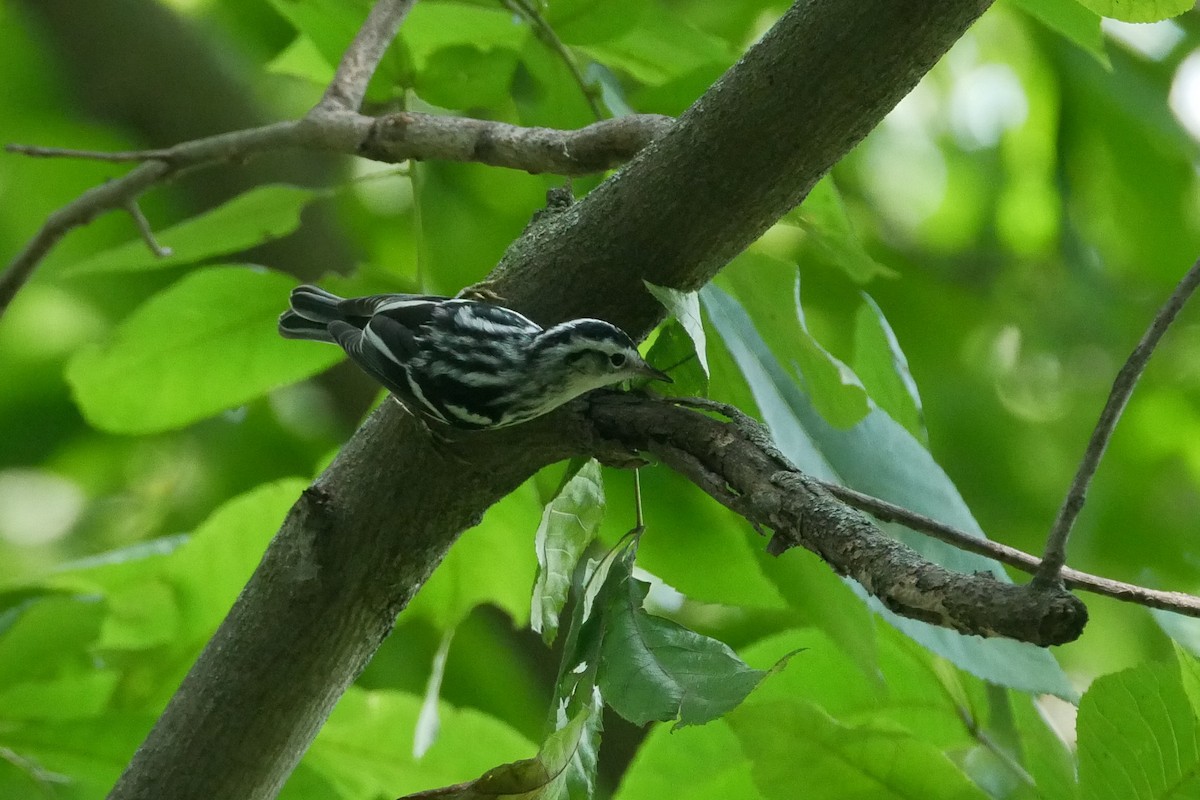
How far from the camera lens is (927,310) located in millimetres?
3285

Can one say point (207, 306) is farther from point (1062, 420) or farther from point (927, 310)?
point (1062, 420)

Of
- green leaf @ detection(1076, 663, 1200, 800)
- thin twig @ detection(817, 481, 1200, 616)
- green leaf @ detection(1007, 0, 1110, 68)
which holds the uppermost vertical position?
green leaf @ detection(1007, 0, 1110, 68)

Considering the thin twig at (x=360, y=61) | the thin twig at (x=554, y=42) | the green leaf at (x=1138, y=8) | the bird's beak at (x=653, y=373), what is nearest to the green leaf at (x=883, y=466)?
the bird's beak at (x=653, y=373)

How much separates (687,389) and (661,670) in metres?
0.39

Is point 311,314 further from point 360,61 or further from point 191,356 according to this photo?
point 360,61

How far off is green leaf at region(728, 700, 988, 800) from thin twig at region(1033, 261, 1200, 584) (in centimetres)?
47

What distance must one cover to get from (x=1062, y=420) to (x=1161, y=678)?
2509mm

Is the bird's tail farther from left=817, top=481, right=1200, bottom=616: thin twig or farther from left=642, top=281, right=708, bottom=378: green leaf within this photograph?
left=817, top=481, right=1200, bottom=616: thin twig

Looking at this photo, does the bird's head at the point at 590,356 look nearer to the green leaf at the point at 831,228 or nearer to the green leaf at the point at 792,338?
the green leaf at the point at 792,338

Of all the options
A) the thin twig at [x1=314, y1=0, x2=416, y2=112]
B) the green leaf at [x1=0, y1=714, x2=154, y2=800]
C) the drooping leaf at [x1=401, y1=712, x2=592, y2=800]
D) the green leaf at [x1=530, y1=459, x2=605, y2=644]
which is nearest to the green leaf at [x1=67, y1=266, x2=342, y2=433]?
the thin twig at [x1=314, y1=0, x2=416, y2=112]

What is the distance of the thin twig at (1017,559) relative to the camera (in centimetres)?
90

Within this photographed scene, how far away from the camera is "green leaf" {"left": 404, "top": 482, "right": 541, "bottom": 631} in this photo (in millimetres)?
1964

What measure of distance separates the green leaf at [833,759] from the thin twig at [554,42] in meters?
0.90

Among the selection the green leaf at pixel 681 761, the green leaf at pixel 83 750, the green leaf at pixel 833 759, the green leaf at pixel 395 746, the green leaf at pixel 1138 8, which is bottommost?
the green leaf at pixel 395 746
